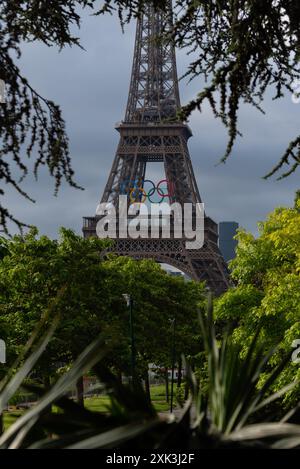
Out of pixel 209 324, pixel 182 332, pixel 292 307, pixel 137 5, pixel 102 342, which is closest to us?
pixel 102 342

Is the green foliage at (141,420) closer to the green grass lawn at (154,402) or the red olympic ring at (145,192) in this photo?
the green grass lawn at (154,402)

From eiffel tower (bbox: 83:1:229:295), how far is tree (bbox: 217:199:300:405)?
5929 centimetres

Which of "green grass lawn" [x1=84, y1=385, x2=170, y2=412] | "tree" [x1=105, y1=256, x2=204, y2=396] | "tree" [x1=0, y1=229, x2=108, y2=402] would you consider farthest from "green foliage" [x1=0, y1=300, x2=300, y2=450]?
"green grass lawn" [x1=84, y1=385, x2=170, y2=412]

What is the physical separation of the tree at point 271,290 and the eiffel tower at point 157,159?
59.3 meters

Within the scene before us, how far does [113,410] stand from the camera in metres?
5.52

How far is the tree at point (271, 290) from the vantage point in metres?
26.0

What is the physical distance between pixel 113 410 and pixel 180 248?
304ft

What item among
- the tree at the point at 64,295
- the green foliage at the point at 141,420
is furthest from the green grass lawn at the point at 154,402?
the green foliage at the point at 141,420

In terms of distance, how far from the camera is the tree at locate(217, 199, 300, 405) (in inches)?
1024

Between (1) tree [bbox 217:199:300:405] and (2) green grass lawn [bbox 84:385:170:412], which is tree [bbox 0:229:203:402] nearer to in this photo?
(1) tree [bbox 217:199:300:405]

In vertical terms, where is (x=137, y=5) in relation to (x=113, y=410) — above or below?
above

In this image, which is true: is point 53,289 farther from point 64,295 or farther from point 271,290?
point 271,290
